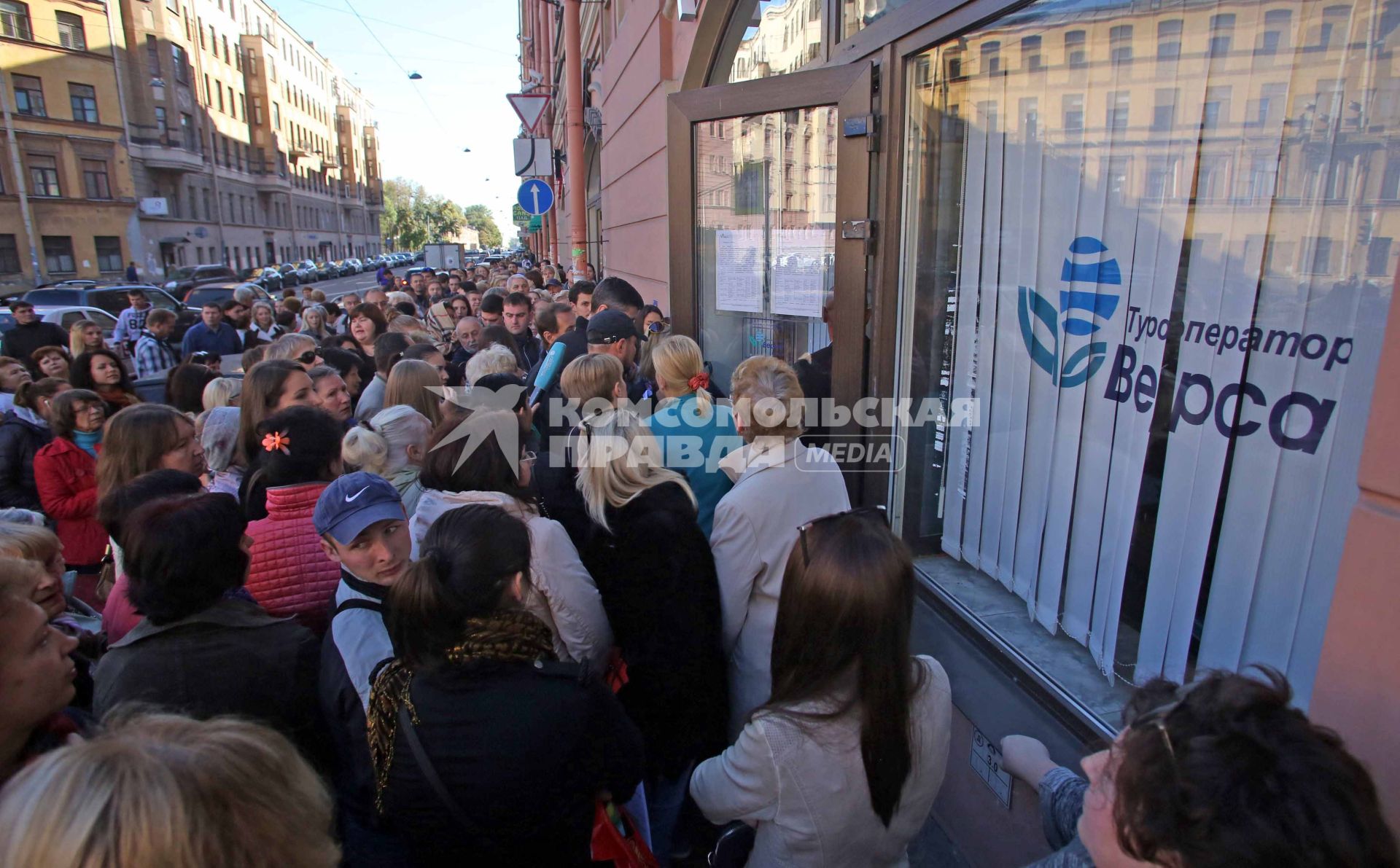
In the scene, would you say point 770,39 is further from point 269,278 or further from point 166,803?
point 269,278

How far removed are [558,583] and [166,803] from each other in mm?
1445

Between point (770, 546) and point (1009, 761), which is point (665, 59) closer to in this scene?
point (770, 546)

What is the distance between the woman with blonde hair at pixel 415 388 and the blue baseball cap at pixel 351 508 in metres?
1.50

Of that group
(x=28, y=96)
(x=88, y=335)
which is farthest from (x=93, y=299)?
(x=28, y=96)

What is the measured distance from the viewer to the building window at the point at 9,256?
32.3 meters

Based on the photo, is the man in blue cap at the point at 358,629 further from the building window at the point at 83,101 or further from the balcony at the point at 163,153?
the balcony at the point at 163,153

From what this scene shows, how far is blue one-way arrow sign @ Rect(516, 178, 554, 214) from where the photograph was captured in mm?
11555

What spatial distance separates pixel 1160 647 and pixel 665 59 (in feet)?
20.6

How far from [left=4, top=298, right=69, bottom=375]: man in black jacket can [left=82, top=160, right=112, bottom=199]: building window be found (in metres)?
36.1

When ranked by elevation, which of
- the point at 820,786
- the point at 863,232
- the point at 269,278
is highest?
the point at 863,232

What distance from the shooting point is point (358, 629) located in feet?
6.76

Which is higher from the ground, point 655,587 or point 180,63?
point 180,63

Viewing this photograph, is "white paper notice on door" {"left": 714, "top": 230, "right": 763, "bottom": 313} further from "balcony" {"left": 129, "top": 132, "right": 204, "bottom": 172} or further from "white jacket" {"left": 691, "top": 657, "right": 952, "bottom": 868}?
"balcony" {"left": 129, "top": 132, "right": 204, "bottom": 172}

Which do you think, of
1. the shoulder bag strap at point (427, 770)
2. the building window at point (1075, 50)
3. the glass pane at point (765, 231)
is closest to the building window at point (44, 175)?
the glass pane at point (765, 231)
